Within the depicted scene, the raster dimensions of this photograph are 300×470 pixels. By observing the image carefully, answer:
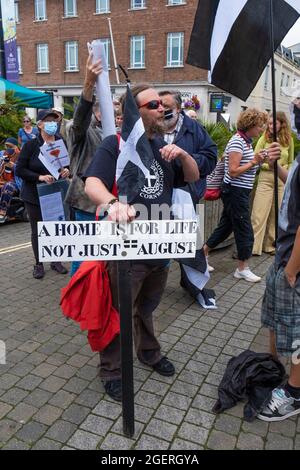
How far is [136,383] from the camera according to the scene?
2.96 m

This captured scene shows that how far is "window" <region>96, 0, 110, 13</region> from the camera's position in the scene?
26938 millimetres

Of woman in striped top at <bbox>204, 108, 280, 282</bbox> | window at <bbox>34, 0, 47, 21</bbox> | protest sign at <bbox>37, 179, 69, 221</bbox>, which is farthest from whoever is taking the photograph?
window at <bbox>34, 0, 47, 21</bbox>

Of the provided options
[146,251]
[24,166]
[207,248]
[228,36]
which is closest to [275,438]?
[146,251]

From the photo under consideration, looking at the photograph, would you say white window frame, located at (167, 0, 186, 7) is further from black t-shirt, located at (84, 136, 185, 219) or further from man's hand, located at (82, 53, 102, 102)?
black t-shirt, located at (84, 136, 185, 219)

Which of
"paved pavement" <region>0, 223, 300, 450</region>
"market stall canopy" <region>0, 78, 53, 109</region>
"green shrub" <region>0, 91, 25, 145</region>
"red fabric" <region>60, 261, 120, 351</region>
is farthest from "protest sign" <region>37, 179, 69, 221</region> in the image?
"market stall canopy" <region>0, 78, 53, 109</region>

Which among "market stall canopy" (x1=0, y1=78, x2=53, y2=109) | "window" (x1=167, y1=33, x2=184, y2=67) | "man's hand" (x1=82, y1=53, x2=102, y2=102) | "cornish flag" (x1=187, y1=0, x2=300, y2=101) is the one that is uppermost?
"window" (x1=167, y1=33, x2=184, y2=67)

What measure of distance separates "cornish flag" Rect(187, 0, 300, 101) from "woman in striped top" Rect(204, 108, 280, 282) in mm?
1838

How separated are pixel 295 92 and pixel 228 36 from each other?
0.54 meters

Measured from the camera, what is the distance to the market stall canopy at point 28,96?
1071cm

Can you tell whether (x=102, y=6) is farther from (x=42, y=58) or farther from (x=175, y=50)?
(x=175, y=50)

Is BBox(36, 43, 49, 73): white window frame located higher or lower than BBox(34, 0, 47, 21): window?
lower

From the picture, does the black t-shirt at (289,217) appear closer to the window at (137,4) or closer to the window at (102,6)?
the window at (137,4)

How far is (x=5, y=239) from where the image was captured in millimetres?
6594

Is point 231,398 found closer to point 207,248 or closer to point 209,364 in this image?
point 209,364
